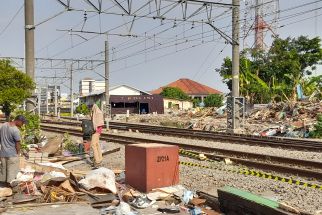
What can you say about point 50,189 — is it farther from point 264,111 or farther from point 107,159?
point 264,111

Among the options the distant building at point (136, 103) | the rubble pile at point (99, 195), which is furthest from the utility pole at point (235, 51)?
the distant building at point (136, 103)

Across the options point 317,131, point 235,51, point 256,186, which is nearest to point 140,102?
point 235,51

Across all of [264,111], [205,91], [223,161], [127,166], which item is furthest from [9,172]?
[205,91]

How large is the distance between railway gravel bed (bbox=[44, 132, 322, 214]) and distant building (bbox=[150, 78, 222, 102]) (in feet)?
283

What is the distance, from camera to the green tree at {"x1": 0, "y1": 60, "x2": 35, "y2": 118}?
731 inches

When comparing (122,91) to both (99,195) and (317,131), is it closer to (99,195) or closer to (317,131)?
(317,131)

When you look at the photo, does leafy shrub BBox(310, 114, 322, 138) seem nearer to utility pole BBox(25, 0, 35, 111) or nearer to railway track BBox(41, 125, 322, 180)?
railway track BBox(41, 125, 322, 180)

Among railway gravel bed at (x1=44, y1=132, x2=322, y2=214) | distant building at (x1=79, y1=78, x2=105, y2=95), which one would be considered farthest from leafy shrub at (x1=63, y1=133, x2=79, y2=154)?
distant building at (x1=79, y1=78, x2=105, y2=95)

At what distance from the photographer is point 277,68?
46719 mm

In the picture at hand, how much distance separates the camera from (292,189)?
975 cm

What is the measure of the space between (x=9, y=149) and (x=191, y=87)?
95.1m

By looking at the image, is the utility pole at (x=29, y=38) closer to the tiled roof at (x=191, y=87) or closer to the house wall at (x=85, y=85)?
the tiled roof at (x=191, y=87)

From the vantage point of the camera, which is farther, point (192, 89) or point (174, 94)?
point (192, 89)

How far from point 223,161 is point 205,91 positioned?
9002cm
